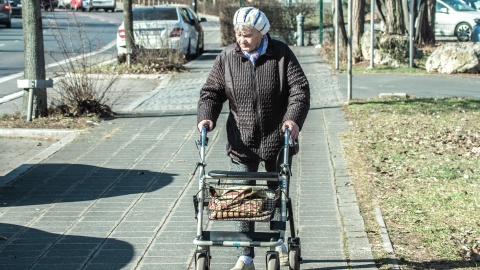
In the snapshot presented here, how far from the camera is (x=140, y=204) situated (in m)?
8.17

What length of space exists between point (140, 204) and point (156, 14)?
1756cm

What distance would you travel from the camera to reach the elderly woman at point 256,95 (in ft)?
18.8

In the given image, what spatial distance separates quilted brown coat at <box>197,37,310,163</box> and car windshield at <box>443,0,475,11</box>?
101 feet

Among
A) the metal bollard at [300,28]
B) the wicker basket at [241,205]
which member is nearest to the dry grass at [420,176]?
the wicker basket at [241,205]

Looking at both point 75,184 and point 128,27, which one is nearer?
point 75,184

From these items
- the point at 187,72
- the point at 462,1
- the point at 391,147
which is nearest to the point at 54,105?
the point at 391,147

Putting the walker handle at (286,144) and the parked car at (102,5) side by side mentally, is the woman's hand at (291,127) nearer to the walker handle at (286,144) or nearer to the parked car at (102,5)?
the walker handle at (286,144)

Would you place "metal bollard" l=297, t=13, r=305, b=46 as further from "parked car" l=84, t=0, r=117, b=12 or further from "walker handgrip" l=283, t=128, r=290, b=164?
"parked car" l=84, t=0, r=117, b=12

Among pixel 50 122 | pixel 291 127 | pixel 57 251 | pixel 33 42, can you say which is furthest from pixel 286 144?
pixel 33 42

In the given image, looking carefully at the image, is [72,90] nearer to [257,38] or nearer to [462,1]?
[257,38]

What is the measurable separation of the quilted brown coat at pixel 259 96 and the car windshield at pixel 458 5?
3076cm

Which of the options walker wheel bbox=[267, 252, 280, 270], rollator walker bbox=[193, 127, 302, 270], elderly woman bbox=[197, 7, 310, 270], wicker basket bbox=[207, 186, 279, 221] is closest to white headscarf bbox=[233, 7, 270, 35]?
elderly woman bbox=[197, 7, 310, 270]

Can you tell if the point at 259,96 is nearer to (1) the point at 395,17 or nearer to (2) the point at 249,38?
(2) the point at 249,38

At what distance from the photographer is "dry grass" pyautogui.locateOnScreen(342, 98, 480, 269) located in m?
6.66
